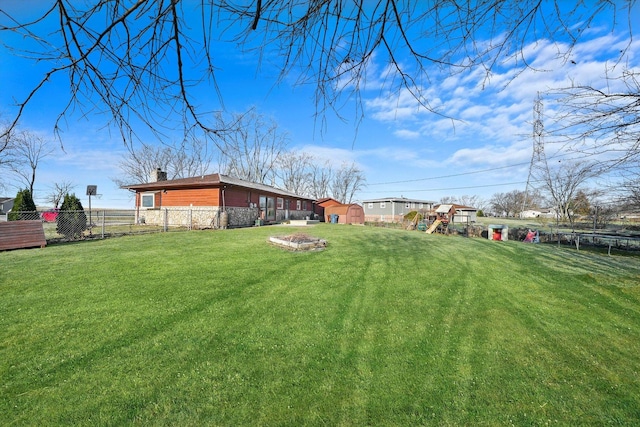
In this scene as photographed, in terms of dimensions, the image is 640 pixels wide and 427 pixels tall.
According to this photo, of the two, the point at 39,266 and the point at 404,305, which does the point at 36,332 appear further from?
the point at 404,305

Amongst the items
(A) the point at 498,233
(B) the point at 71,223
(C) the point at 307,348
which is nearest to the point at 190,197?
(B) the point at 71,223

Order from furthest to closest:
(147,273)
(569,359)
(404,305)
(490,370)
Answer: (147,273)
(404,305)
(569,359)
(490,370)

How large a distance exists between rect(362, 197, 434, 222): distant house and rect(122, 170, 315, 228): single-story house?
22980 mm

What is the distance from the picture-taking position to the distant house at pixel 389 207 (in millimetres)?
41884

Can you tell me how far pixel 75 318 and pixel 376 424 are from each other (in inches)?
172

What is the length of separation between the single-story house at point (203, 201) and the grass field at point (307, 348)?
12066 mm

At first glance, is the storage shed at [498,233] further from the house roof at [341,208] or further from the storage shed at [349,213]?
the house roof at [341,208]

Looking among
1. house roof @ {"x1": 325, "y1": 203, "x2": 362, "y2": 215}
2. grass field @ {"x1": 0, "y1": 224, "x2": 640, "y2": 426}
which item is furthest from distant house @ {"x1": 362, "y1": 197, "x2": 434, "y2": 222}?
grass field @ {"x1": 0, "y1": 224, "x2": 640, "y2": 426}

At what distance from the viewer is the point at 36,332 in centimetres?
345

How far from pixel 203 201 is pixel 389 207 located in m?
30.9

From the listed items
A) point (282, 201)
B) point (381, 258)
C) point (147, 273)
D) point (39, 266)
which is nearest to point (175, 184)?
point (282, 201)

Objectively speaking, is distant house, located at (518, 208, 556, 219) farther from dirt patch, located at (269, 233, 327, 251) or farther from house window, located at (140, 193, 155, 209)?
house window, located at (140, 193, 155, 209)

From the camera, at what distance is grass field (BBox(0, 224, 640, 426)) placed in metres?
2.40

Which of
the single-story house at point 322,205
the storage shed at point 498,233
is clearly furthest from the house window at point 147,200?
the storage shed at point 498,233
